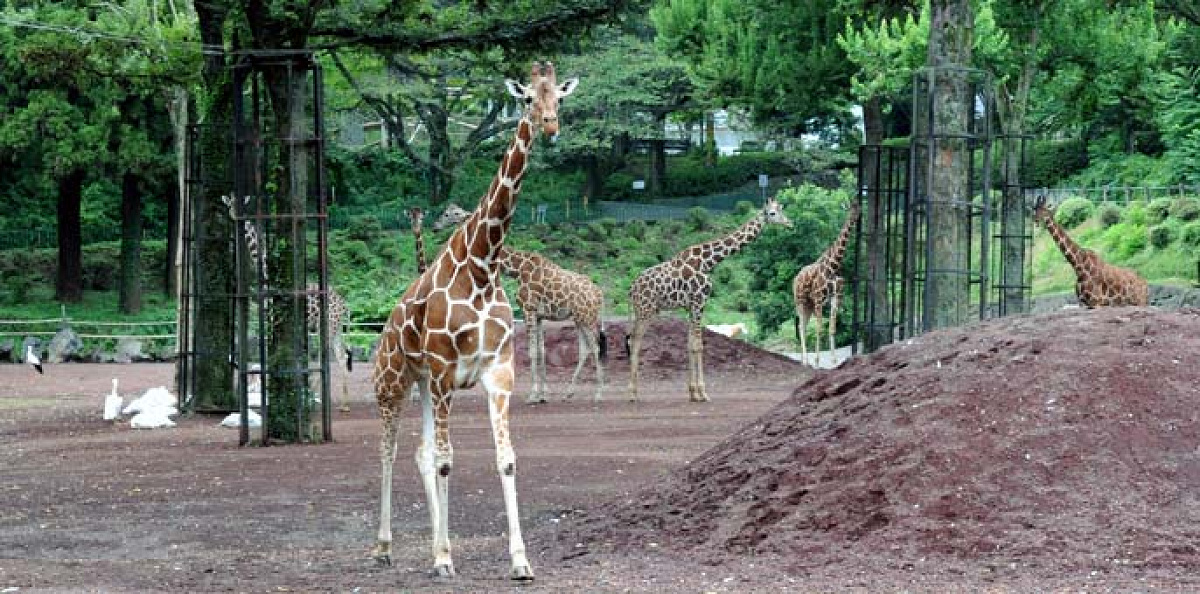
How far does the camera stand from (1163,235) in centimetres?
3950

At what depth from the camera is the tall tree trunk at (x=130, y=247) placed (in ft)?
155

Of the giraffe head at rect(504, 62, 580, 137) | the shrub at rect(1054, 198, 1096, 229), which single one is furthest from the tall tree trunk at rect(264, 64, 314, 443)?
Result: the shrub at rect(1054, 198, 1096, 229)

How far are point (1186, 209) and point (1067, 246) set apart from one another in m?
16.0

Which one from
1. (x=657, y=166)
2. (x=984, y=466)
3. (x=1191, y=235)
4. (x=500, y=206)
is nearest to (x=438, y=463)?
(x=500, y=206)

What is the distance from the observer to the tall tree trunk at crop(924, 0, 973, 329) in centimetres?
2055

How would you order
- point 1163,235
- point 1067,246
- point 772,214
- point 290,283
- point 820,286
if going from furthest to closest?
point 1163,235 < point 820,286 < point 772,214 < point 1067,246 < point 290,283

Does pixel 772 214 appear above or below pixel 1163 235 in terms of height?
above

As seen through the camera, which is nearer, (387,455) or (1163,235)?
(387,455)

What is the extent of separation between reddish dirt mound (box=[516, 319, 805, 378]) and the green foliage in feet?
35.6

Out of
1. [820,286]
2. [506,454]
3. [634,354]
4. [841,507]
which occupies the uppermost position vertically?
[820,286]

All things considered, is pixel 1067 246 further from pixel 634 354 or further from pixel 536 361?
pixel 536 361

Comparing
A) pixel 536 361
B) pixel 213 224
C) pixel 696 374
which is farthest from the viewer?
pixel 536 361

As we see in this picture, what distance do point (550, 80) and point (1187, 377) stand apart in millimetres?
4698

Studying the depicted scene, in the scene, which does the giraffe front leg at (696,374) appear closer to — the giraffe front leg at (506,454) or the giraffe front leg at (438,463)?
the giraffe front leg at (438,463)
